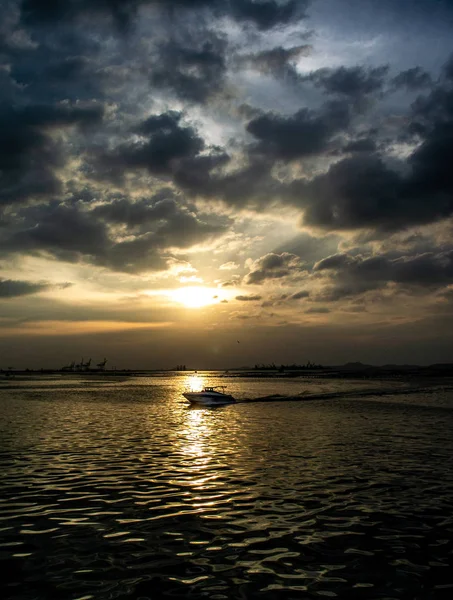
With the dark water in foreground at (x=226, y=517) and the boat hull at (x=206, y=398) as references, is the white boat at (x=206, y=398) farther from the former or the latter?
the dark water in foreground at (x=226, y=517)

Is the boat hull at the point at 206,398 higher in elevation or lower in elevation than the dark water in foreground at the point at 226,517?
lower

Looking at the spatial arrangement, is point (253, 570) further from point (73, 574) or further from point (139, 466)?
point (139, 466)

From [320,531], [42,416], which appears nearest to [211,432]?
[42,416]

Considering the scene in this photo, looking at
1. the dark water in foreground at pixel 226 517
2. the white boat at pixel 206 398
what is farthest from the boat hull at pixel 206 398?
the dark water in foreground at pixel 226 517

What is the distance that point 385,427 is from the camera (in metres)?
42.2

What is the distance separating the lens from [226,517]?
16.7 metres

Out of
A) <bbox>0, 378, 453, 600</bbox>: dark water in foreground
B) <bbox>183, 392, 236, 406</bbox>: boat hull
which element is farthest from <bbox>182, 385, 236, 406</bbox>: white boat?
<bbox>0, 378, 453, 600</bbox>: dark water in foreground

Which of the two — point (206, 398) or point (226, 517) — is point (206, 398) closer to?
point (206, 398)

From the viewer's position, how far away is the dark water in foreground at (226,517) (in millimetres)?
11680

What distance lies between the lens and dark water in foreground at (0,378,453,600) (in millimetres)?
11680

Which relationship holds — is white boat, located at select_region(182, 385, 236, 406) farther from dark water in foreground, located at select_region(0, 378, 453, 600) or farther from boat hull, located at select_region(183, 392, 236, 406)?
dark water in foreground, located at select_region(0, 378, 453, 600)

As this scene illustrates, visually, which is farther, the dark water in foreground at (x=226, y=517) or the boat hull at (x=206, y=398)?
the boat hull at (x=206, y=398)

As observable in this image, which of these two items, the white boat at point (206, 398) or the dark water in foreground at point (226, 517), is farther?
the white boat at point (206, 398)

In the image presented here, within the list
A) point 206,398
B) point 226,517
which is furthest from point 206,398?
point 226,517
